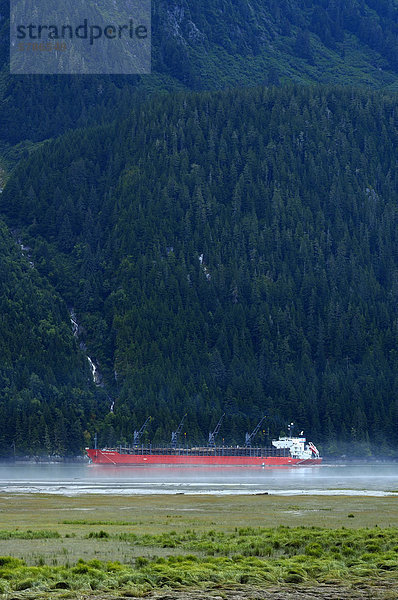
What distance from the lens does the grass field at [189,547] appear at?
192ft

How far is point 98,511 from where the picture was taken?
101 metres

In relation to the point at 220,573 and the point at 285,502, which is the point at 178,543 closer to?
the point at 220,573

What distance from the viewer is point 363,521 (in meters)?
89.6

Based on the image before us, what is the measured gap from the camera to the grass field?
2304 inches

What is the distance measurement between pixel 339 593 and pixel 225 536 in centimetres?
2199

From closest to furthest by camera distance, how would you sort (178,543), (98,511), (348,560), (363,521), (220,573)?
(220,573), (348,560), (178,543), (363,521), (98,511)

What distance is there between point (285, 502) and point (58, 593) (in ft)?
206

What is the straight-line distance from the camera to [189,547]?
71.2 metres

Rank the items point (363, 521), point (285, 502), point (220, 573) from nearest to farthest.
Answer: point (220, 573), point (363, 521), point (285, 502)

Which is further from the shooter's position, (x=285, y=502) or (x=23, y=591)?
(x=285, y=502)

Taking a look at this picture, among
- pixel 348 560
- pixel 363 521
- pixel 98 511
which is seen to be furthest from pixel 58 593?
pixel 98 511

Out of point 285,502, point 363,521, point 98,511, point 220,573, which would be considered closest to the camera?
point 220,573

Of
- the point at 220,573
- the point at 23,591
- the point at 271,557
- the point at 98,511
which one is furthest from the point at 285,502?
the point at 23,591

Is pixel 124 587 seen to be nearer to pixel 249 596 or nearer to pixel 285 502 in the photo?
pixel 249 596
